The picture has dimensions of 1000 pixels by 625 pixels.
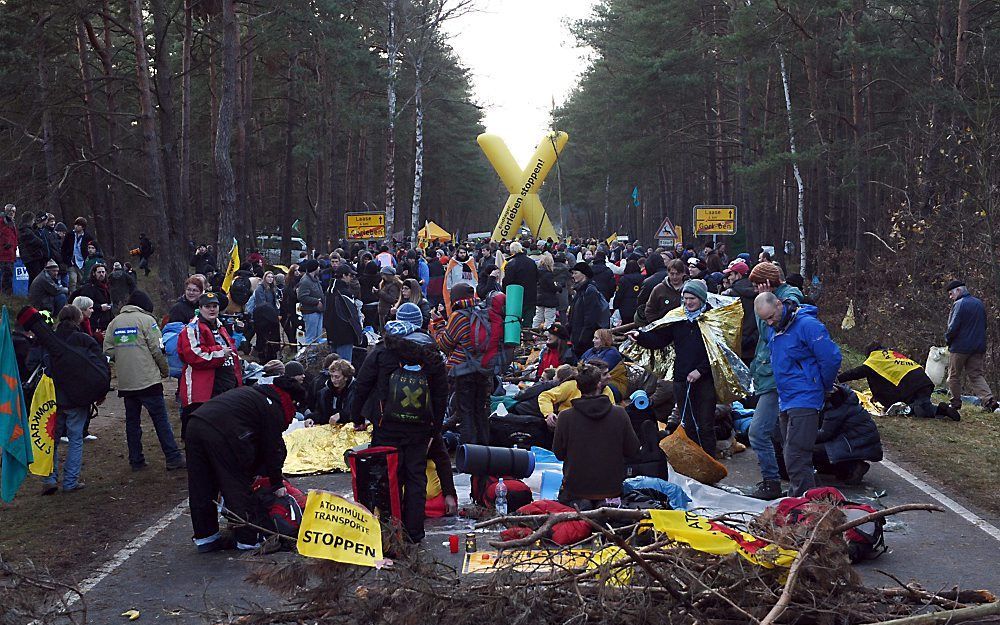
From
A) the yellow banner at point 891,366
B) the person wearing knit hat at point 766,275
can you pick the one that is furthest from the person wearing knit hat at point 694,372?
the yellow banner at point 891,366

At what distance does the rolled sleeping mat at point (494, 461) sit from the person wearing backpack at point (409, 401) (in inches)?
32.1

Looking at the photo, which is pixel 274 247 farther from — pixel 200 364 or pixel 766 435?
pixel 766 435

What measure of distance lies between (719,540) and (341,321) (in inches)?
408

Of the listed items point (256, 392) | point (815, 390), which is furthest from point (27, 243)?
point (815, 390)

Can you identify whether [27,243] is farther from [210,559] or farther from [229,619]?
[229,619]

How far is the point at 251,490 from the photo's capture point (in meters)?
A: 7.90

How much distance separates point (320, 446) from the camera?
1157cm

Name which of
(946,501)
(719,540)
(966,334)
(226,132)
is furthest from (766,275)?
(226,132)

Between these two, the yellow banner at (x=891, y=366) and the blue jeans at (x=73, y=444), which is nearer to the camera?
the blue jeans at (x=73, y=444)

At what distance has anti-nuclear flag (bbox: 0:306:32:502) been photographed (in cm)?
792

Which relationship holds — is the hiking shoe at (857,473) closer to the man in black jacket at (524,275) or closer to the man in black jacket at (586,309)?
the man in black jacket at (586,309)

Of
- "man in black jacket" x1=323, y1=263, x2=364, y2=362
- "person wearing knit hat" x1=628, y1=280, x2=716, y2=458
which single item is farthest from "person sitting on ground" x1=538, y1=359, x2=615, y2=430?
"man in black jacket" x1=323, y1=263, x2=364, y2=362

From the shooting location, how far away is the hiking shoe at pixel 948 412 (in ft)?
43.4

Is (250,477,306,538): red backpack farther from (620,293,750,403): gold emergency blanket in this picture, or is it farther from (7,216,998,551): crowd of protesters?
(620,293,750,403): gold emergency blanket
